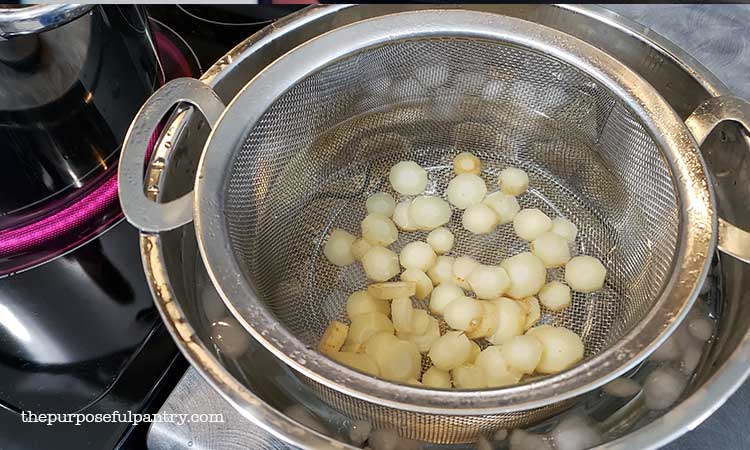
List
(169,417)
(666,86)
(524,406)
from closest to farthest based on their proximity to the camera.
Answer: (524,406)
(169,417)
(666,86)

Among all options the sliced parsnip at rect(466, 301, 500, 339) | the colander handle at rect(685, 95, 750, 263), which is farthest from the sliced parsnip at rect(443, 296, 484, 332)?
the colander handle at rect(685, 95, 750, 263)

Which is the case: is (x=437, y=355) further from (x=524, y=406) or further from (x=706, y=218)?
(x=706, y=218)

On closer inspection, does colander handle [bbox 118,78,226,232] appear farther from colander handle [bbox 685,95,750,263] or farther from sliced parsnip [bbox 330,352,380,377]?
colander handle [bbox 685,95,750,263]

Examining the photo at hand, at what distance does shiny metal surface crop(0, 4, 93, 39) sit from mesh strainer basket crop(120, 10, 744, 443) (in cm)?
11

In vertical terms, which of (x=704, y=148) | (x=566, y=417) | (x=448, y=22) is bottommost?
(x=566, y=417)

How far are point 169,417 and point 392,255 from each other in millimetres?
282

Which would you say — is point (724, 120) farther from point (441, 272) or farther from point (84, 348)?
point (84, 348)

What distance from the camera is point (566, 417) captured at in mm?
579

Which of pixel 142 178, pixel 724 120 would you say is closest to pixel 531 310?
pixel 724 120

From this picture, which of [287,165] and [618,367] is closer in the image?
[618,367]

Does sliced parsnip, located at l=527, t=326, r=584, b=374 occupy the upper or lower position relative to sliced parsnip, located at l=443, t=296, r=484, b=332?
lower

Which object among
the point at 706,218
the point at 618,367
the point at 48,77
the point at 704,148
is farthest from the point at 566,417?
the point at 48,77

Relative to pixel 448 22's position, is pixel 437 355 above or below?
below

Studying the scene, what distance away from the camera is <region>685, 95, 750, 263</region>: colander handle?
0.57 metres
